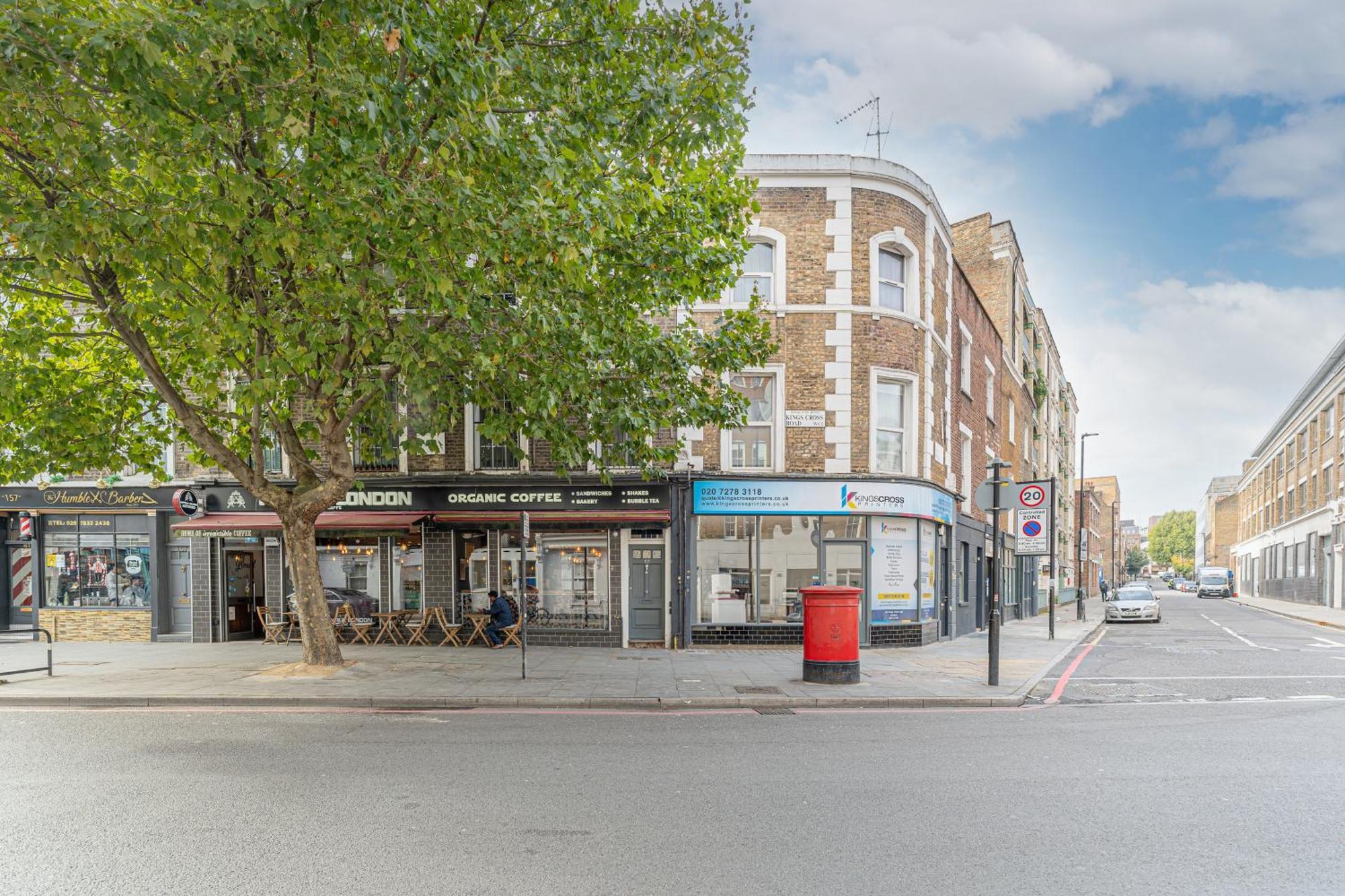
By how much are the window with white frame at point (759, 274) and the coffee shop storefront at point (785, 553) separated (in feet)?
13.3

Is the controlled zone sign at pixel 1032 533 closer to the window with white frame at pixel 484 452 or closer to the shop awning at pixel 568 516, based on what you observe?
the shop awning at pixel 568 516

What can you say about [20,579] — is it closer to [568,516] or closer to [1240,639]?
[568,516]

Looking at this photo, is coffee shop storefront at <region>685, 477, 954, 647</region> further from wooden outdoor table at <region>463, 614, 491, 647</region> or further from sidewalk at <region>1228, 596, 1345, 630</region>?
sidewalk at <region>1228, 596, 1345, 630</region>

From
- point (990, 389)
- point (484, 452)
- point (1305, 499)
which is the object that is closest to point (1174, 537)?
point (1305, 499)

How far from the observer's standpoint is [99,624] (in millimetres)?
18391

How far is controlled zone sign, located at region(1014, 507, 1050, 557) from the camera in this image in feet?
62.1

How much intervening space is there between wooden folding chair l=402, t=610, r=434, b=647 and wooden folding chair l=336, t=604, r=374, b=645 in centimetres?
75

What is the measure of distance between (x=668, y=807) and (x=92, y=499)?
1781 cm

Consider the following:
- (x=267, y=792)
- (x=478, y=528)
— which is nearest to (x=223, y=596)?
(x=478, y=528)

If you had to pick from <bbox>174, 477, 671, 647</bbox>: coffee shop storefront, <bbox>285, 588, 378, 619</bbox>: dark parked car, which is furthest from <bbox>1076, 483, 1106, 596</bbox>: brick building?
<bbox>285, 588, 378, 619</bbox>: dark parked car

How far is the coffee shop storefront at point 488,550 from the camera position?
55.6ft

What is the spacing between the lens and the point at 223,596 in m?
18.2

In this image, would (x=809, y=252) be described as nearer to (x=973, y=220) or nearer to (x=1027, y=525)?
(x=1027, y=525)

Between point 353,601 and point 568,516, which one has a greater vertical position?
point 568,516
